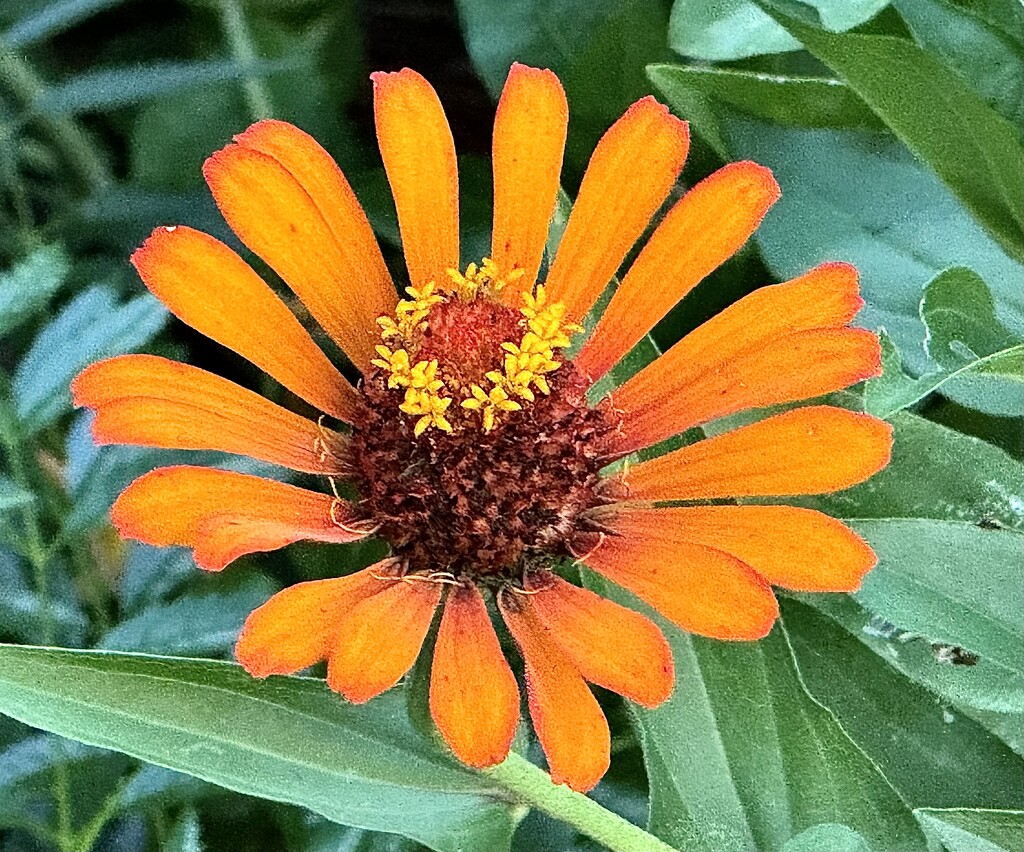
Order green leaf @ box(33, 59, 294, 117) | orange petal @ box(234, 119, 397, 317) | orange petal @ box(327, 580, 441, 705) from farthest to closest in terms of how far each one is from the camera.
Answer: green leaf @ box(33, 59, 294, 117) → orange petal @ box(234, 119, 397, 317) → orange petal @ box(327, 580, 441, 705)

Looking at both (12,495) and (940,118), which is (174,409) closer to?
(12,495)

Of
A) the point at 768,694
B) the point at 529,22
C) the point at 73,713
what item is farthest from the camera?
the point at 529,22

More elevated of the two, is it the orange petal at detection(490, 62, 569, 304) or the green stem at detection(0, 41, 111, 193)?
the green stem at detection(0, 41, 111, 193)

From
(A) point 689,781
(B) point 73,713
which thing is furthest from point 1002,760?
(B) point 73,713

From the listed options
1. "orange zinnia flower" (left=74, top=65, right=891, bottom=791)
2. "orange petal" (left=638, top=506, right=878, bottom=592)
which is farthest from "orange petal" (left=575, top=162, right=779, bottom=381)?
"orange petal" (left=638, top=506, right=878, bottom=592)

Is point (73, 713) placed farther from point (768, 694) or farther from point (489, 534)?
point (768, 694)

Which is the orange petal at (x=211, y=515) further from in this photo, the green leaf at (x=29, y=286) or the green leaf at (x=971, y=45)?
the green leaf at (x=971, y=45)

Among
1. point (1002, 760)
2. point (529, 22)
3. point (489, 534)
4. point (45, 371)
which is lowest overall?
point (1002, 760)

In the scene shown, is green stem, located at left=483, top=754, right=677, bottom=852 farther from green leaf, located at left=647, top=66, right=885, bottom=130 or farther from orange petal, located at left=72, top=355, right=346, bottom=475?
green leaf, located at left=647, top=66, right=885, bottom=130
